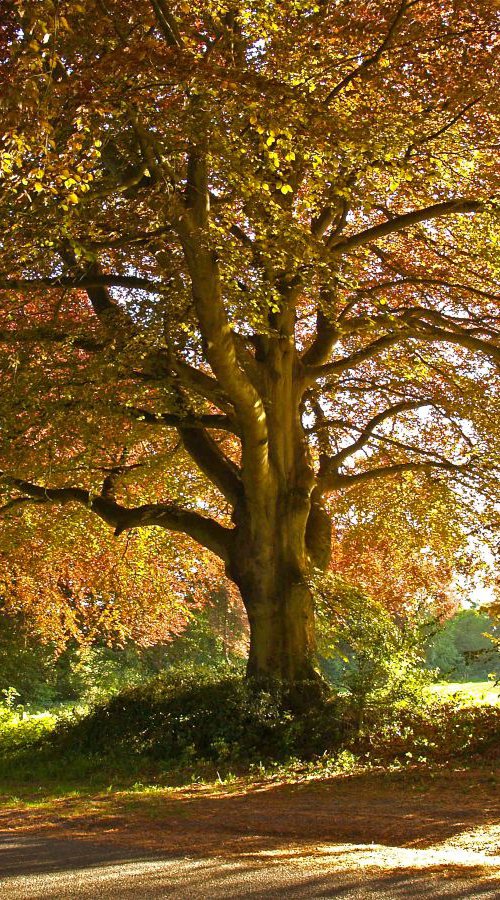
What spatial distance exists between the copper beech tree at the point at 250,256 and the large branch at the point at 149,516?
47mm

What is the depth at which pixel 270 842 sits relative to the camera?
22.8ft

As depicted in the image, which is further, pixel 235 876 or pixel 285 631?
pixel 285 631

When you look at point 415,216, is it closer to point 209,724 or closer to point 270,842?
point 209,724

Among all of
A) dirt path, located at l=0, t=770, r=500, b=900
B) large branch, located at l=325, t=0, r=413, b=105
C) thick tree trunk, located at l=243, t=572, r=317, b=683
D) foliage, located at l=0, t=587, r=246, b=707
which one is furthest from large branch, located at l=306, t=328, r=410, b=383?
foliage, located at l=0, t=587, r=246, b=707

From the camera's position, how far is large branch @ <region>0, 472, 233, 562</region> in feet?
47.8

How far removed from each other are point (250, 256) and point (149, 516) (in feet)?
17.7

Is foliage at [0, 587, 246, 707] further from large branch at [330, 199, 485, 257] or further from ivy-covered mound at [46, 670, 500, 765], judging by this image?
large branch at [330, 199, 485, 257]

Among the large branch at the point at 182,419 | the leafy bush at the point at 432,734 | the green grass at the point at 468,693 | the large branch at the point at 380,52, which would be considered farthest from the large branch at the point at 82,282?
the green grass at the point at 468,693

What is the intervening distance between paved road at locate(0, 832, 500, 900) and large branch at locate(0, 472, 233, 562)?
808 cm

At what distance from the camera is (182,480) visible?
16672mm

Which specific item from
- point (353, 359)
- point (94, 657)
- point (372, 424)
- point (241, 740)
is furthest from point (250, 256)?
point (94, 657)

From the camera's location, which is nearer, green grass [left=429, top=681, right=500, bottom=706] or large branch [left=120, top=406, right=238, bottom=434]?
large branch [left=120, top=406, right=238, bottom=434]

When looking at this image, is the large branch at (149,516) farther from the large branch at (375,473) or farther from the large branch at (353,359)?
the large branch at (353,359)

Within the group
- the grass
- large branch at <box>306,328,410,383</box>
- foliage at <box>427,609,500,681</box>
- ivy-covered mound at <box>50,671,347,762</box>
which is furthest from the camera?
foliage at <box>427,609,500,681</box>
